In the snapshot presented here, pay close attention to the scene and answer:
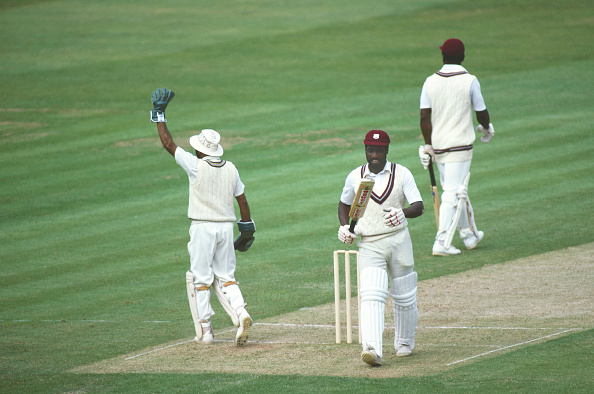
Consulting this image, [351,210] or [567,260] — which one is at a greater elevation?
[351,210]

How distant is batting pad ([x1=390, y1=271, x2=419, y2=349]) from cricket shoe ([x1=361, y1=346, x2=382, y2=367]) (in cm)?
49

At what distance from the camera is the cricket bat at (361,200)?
25.5ft

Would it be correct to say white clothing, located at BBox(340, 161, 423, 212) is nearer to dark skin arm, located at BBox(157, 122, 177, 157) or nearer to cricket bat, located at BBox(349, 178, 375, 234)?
cricket bat, located at BBox(349, 178, 375, 234)

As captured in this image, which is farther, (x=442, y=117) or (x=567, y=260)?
(x=442, y=117)

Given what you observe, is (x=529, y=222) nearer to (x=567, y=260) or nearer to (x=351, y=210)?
(x=567, y=260)

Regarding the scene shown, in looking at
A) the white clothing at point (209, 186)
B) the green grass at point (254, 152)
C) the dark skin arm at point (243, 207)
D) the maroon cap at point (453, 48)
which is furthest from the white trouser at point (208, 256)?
the maroon cap at point (453, 48)

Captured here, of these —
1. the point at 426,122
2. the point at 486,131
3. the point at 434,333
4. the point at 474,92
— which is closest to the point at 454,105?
the point at 474,92

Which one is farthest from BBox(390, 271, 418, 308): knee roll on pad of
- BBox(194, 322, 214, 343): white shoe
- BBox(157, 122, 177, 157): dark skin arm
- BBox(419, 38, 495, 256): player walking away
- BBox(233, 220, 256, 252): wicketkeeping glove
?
BBox(419, 38, 495, 256): player walking away

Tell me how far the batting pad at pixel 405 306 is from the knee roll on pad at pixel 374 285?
0.60 ft

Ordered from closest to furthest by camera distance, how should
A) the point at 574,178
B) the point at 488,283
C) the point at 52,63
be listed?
the point at 488,283 < the point at 574,178 < the point at 52,63

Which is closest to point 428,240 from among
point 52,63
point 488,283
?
point 488,283

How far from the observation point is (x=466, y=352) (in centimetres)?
815

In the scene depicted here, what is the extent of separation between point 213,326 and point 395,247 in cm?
284

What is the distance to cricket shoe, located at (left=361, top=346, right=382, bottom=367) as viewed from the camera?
7.64 meters
